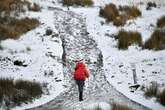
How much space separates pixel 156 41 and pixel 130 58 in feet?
4.99

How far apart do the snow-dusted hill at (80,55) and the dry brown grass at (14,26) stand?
29 cm

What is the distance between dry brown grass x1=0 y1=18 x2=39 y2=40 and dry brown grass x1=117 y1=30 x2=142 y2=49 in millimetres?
4032

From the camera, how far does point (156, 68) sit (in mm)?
15367

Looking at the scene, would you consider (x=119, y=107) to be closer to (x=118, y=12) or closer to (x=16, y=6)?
(x=118, y=12)

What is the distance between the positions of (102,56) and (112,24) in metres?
3.95

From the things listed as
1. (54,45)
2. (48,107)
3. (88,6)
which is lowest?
(48,107)

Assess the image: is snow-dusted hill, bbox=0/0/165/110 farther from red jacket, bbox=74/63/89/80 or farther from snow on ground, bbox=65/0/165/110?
red jacket, bbox=74/63/89/80

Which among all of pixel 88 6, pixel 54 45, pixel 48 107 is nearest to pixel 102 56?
pixel 54 45

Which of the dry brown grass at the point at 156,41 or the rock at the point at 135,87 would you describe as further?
the dry brown grass at the point at 156,41

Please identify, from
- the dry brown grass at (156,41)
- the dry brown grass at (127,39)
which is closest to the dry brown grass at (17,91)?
the dry brown grass at (127,39)

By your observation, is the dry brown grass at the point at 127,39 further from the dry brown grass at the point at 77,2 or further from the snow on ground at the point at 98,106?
the dry brown grass at the point at 77,2

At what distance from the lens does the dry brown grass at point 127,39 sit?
17.7m

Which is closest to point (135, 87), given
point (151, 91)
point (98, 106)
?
point (151, 91)

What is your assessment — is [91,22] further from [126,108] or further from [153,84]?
[126,108]
